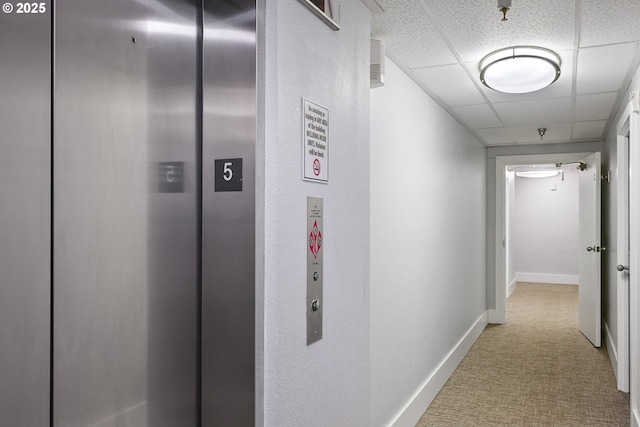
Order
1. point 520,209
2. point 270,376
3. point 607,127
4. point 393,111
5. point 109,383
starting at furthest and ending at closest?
point 520,209 < point 607,127 < point 393,111 < point 270,376 < point 109,383

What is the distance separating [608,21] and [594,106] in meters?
1.96

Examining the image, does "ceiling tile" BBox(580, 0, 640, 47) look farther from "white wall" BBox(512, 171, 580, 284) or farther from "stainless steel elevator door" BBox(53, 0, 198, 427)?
"white wall" BBox(512, 171, 580, 284)

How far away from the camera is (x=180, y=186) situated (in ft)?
4.29

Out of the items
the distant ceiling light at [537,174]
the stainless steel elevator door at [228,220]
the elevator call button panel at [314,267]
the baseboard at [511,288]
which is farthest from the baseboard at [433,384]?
the distant ceiling light at [537,174]

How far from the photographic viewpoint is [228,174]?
1.31 meters

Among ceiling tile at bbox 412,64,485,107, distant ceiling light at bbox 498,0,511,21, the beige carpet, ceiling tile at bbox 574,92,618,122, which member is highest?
ceiling tile at bbox 412,64,485,107

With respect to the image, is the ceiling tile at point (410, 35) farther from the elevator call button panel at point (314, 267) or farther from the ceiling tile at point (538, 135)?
the ceiling tile at point (538, 135)

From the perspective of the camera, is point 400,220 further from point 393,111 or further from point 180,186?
point 180,186

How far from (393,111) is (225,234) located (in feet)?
6.28

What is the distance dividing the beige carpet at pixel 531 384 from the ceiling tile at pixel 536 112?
234cm

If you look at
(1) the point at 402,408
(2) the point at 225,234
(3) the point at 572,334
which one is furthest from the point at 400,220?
(3) the point at 572,334

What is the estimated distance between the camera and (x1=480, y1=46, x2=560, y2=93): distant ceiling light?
2717 millimetres

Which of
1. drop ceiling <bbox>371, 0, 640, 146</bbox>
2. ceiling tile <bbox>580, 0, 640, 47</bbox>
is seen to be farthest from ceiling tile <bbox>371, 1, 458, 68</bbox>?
ceiling tile <bbox>580, 0, 640, 47</bbox>

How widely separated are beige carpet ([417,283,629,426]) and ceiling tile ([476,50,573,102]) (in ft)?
7.72
